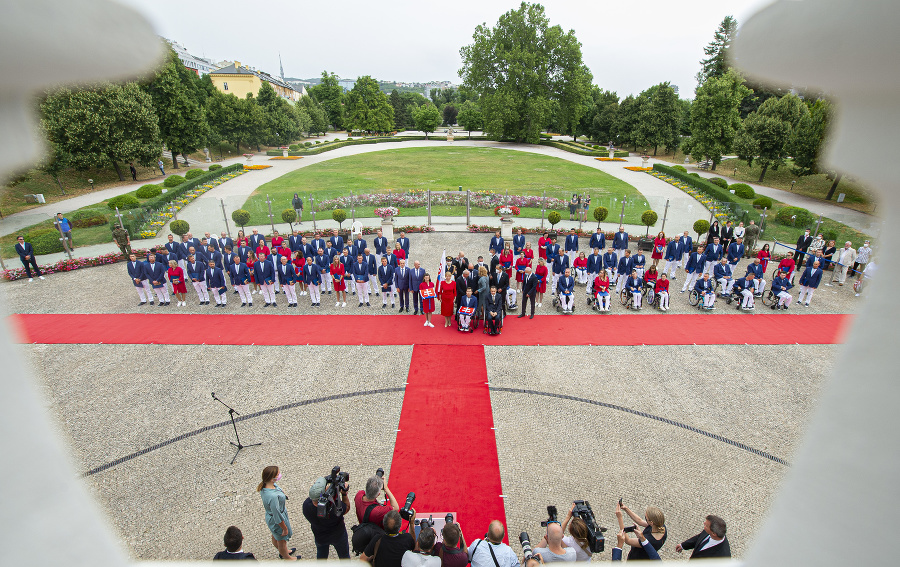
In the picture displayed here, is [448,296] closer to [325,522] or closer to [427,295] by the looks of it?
[427,295]

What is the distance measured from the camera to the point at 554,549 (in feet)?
14.9

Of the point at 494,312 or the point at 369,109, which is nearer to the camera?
the point at 494,312

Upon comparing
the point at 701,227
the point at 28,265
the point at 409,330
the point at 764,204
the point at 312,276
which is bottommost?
the point at 409,330

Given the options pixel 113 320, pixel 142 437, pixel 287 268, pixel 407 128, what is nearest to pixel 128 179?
pixel 113 320

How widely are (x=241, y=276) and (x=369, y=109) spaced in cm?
6712

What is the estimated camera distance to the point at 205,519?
20.9 ft

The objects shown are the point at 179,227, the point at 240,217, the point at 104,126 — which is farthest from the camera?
the point at 104,126

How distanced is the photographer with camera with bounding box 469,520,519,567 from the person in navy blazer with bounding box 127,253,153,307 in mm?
12943

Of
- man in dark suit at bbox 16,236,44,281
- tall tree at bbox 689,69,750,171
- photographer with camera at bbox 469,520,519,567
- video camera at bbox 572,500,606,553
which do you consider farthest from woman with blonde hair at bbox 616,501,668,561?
tall tree at bbox 689,69,750,171

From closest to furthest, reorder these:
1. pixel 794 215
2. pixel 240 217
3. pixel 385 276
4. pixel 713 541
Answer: pixel 713 541
pixel 385 276
pixel 240 217
pixel 794 215

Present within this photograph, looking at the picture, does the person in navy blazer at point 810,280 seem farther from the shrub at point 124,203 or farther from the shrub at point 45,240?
the shrub at point 124,203

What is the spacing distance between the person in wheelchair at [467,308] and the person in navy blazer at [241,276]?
6694mm

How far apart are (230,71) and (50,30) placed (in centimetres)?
8551

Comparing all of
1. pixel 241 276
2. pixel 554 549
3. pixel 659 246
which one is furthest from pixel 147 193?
pixel 554 549
